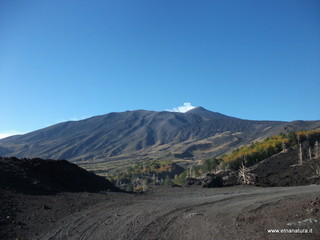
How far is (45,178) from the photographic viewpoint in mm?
20844

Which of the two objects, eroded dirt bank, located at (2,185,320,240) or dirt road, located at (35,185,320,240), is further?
eroded dirt bank, located at (2,185,320,240)

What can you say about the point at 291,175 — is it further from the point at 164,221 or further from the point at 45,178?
the point at 45,178

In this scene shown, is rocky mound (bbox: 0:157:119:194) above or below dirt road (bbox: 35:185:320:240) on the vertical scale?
above

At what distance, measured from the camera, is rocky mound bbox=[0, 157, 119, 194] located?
18.0 meters

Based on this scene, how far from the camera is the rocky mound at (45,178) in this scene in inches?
707

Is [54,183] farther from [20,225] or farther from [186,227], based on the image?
[186,227]

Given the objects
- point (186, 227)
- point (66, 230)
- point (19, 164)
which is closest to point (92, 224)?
point (66, 230)

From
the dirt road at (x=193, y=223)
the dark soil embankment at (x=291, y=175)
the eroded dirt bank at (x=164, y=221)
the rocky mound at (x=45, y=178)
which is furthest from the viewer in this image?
the dark soil embankment at (x=291, y=175)

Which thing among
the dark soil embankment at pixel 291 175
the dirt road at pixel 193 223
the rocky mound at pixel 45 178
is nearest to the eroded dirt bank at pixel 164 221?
the dirt road at pixel 193 223

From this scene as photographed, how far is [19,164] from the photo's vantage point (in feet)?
71.4

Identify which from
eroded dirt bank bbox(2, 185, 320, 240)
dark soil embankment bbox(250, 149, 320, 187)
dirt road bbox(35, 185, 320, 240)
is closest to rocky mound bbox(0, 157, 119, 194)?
eroded dirt bank bbox(2, 185, 320, 240)

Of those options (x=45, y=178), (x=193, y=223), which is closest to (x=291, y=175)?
(x=193, y=223)

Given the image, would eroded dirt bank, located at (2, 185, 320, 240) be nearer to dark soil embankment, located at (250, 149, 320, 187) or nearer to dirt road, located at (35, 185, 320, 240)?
dirt road, located at (35, 185, 320, 240)

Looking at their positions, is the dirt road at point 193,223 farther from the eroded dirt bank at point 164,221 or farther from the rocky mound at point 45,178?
the rocky mound at point 45,178
